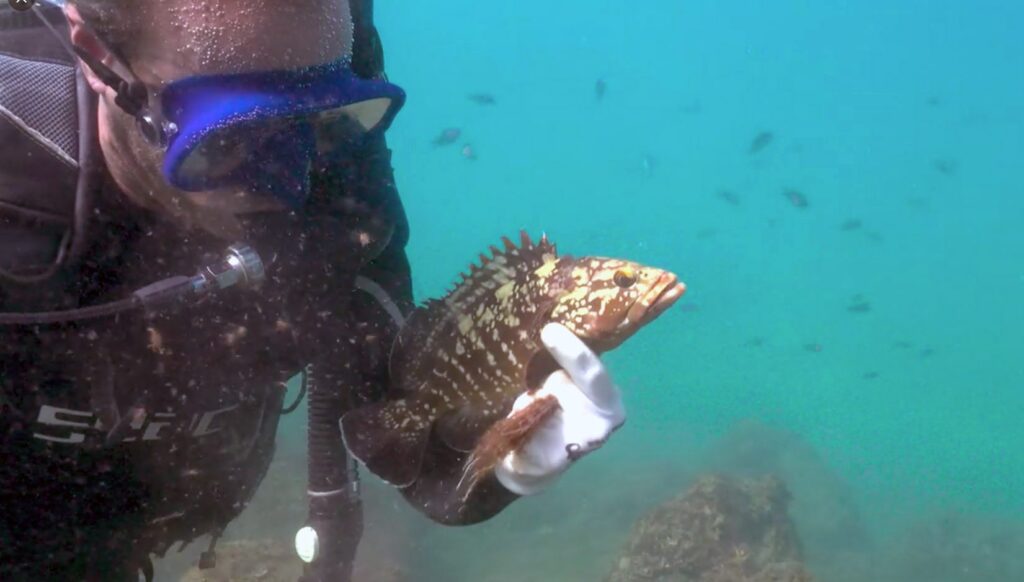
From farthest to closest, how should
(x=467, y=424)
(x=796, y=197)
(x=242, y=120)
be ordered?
(x=796, y=197)
(x=467, y=424)
(x=242, y=120)

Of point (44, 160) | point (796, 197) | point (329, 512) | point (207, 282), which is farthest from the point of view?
point (796, 197)

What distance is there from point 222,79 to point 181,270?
2.84ft

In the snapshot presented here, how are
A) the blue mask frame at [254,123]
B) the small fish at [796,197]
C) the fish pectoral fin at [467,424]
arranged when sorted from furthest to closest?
the small fish at [796,197] → the fish pectoral fin at [467,424] → the blue mask frame at [254,123]

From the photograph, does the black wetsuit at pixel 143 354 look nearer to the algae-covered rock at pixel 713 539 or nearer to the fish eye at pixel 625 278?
the fish eye at pixel 625 278

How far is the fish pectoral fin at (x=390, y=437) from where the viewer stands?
2676 mm

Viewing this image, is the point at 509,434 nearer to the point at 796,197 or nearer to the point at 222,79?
the point at 222,79

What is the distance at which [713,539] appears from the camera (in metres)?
10.9

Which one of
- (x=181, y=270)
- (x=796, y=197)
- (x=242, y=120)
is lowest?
(x=796, y=197)

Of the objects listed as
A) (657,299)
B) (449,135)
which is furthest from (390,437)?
(449,135)

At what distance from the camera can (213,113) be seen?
1886 millimetres

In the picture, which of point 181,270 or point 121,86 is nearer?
point 121,86

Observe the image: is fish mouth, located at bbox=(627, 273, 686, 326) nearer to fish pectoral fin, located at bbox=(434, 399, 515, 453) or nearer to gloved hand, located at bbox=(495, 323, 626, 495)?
gloved hand, located at bbox=(495, 323, 626, 495)

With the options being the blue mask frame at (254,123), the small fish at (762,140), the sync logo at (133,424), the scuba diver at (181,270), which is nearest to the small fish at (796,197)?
the small fish at (762,140)

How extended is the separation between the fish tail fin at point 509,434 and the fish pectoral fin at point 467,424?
0.11m
